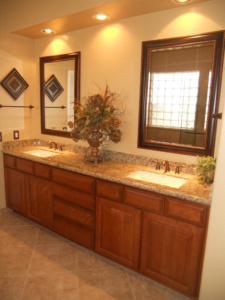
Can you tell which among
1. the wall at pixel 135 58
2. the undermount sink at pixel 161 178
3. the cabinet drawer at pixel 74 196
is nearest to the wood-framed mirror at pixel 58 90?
the wall at pixel 135 58

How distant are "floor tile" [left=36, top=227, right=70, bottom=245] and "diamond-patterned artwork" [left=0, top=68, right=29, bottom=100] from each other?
1798mm

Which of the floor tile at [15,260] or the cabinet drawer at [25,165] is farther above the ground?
the cabinet drawer at [25,165]

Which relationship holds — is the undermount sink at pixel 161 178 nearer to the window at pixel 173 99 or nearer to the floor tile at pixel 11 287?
the window at pixel 173 99

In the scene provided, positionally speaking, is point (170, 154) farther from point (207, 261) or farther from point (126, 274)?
point (126, 274)

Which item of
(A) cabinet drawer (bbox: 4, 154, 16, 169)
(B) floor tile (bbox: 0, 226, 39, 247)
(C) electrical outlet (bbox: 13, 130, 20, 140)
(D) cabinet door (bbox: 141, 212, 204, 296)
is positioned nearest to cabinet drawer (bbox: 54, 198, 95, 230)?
(B) floor tile (bbox: 0, 226, 39, 247)

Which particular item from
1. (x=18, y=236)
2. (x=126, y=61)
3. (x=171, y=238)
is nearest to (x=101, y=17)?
(x=126, y=61)

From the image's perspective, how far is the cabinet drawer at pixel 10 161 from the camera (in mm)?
2908

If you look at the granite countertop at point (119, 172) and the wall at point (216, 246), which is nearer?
the wall at point (216, 246)

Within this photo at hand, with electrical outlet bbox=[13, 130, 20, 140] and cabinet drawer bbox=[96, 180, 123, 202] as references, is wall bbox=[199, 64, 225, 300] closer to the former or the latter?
cabinet drawer bbox=[96, 180, 123, 202]

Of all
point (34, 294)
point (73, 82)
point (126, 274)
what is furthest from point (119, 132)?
point (34, 294)

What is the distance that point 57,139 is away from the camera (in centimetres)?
323

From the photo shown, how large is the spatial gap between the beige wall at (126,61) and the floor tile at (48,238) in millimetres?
891

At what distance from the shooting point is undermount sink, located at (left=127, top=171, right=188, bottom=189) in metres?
2.09

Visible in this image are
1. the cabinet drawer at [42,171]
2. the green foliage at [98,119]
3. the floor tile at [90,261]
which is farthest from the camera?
the cabinet drawer at [42,171]
